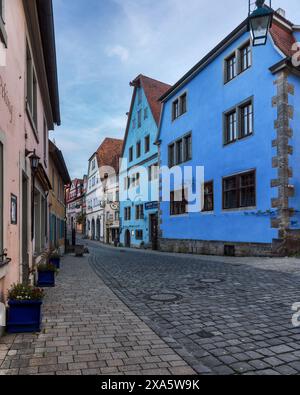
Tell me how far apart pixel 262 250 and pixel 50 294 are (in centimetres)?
995

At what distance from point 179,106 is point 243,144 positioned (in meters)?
7.90

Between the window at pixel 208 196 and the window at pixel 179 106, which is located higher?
the window at pixel 179 106

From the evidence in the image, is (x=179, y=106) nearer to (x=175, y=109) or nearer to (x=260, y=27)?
(x=175, y=109)

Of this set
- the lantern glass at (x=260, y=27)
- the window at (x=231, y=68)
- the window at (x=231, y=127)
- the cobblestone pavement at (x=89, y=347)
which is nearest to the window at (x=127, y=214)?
the window at (x=231, y=127)

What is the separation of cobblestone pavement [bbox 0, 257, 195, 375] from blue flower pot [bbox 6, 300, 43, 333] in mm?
154

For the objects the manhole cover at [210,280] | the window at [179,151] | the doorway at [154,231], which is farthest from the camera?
the doorway at [154,231]

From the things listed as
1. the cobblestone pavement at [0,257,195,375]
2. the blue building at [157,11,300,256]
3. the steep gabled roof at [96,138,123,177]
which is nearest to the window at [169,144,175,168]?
the blue building at [157,11,300,256]

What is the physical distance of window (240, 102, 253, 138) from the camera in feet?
54.2

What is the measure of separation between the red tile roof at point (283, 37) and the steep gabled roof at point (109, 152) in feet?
106

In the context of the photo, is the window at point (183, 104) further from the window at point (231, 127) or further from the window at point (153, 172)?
the window at point (153, 172)

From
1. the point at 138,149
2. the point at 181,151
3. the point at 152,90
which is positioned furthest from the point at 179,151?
the point at 152,90

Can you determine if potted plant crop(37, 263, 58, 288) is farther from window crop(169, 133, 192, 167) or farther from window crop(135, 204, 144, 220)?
window crop(135, 204, 144, 220)

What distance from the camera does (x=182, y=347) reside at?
4.30 metres

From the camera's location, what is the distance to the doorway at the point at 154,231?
27.5m
